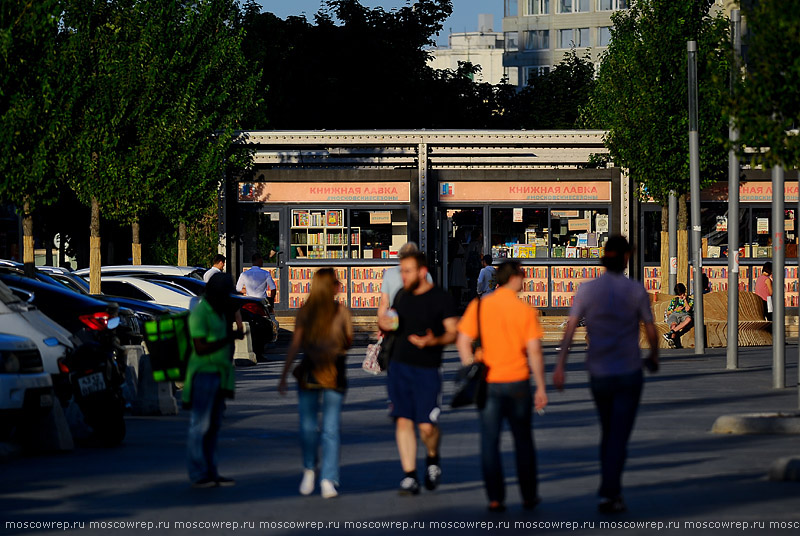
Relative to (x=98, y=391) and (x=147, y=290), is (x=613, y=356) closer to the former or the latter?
(x=98, y=391)

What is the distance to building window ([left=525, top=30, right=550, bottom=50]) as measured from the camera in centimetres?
14238

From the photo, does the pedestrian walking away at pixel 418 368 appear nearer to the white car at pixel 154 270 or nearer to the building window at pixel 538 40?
the white car at pixel 154 270

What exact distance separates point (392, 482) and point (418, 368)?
1006mm

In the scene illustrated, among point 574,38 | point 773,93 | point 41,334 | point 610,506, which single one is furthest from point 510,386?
point 574,38

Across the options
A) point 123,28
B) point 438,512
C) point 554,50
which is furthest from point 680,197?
point 554,50

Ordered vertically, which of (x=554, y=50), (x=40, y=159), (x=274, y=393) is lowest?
(x=274, y=393)

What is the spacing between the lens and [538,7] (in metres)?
143

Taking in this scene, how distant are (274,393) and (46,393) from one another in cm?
703

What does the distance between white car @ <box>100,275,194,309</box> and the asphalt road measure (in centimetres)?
799

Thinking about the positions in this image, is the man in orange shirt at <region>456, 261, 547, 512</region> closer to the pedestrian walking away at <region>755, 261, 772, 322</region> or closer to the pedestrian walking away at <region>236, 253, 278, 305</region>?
the pedestrian walking away at <region>236, 253, 278, 305</region>

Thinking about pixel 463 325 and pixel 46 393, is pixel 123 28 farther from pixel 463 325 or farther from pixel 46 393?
pixel 463 325

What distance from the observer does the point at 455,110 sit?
61656 mm

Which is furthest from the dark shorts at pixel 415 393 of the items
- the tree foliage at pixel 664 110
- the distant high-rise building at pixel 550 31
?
the distant high-rise building at pixel 550 31

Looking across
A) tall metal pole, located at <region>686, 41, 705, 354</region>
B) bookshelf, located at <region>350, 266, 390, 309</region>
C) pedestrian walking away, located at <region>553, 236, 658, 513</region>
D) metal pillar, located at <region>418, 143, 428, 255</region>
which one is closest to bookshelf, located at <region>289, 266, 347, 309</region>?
bookshelf, located at <region>350, 266, 390, 309</region>
